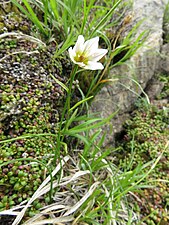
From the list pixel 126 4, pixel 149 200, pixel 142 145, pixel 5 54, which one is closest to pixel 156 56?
pixel 126 4

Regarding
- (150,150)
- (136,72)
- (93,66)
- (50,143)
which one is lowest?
(150,150)

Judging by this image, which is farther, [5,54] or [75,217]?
[5,54]

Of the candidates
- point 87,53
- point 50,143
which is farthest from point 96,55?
point 50,143

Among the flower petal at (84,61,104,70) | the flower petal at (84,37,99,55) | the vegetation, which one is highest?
the flower petal at (84,37,99,55)

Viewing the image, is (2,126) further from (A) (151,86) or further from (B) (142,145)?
(A) (151,86)

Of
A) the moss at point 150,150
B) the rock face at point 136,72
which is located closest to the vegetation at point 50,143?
the moss at point 150,150

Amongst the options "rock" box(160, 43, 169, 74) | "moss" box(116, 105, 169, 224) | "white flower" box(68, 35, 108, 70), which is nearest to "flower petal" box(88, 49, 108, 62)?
"white flower" box(68, 35, 108, 70)

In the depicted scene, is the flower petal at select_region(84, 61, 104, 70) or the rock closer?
the flower petal at select_region(84, 61, 104, 70)

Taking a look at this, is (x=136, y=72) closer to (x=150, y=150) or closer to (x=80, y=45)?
(x=150, y=150)

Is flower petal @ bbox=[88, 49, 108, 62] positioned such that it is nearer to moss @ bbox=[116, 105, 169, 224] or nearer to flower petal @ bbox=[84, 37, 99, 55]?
flower petal @ bbox=[84, 37, 99, 55]
